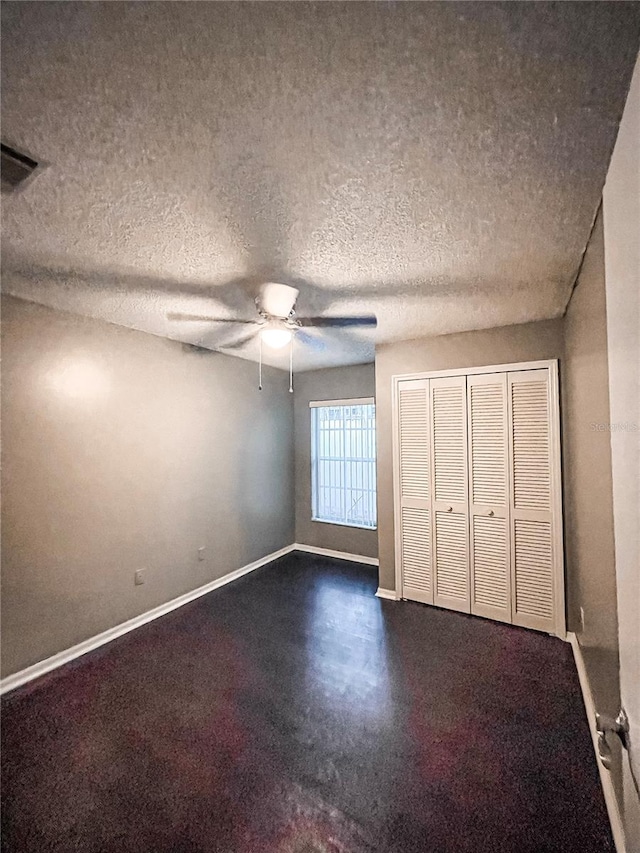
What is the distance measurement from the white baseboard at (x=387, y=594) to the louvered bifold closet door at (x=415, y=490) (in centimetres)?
9

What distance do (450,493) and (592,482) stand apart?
1.40 meters

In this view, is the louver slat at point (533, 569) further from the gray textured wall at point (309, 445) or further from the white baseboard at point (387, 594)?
the gray textured wall at point (309, 445)

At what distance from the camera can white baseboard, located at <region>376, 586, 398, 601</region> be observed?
3.26 m

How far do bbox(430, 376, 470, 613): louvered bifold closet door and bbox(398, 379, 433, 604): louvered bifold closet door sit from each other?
6cm

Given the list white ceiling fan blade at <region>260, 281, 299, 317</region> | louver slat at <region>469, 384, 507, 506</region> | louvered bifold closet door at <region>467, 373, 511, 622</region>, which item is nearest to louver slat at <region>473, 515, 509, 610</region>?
louvered bifold closet door at <region>467, 373, 511, 622</region>

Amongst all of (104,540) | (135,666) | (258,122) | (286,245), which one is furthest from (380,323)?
(135,666)

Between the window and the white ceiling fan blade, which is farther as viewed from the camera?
the window

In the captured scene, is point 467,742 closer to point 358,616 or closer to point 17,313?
point 358,616

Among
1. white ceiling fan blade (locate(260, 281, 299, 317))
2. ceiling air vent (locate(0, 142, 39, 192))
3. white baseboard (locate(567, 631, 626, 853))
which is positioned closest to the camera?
ceiling air vent (locate(0, 142, 39, 192))

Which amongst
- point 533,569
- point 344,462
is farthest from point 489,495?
point 344,462

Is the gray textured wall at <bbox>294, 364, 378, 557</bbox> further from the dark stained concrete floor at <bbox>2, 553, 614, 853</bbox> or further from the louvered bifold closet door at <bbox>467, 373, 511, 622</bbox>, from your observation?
the dark stained concrete floor at <bbox>2, 553, 614, 853</bbox>

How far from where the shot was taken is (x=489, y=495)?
2.90 meters

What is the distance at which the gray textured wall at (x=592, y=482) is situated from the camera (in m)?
1.38

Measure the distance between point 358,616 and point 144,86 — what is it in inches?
132
